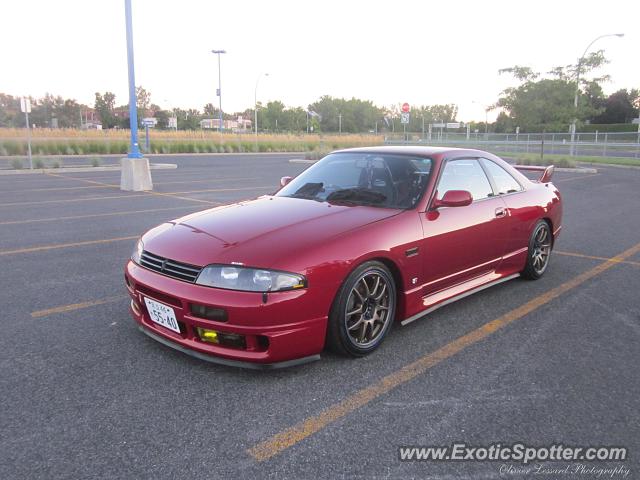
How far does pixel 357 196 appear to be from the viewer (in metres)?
4.19

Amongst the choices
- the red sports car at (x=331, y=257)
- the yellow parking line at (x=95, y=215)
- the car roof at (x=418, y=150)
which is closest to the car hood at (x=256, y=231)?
the red sports car at (x=331, y=257)

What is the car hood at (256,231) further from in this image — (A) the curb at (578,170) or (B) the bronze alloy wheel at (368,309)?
(A) the curb at (578,170)

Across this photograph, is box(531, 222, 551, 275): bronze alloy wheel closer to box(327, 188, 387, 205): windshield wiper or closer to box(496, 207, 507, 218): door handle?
box(496, 207, 507, 218): door handle

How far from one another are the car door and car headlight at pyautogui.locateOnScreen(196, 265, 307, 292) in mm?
1237

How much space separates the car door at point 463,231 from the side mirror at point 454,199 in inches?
3.0

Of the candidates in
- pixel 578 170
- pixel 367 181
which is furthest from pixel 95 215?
pixel 578 170

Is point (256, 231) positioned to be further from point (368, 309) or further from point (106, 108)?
point (106, 108)

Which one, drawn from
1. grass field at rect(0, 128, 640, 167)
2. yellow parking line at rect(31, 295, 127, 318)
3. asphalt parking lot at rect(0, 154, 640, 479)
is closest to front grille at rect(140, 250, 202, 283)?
asphalt parking lot at rect(0, 154, 640, 479)

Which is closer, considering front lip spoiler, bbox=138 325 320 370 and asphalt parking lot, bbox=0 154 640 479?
asphalt parking lot, bbox=0 154 640 479

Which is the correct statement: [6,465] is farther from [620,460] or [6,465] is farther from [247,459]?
[620,460]

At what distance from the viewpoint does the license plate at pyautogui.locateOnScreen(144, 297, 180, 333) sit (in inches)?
127

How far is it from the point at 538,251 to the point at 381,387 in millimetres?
3072

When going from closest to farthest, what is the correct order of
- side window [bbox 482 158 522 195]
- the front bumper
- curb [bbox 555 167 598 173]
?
1. the front bumper
2. side window [bbox 482 158 522 195]
3. curb [bbox 555 167 598 173]

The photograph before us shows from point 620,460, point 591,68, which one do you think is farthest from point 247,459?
point 591,68
